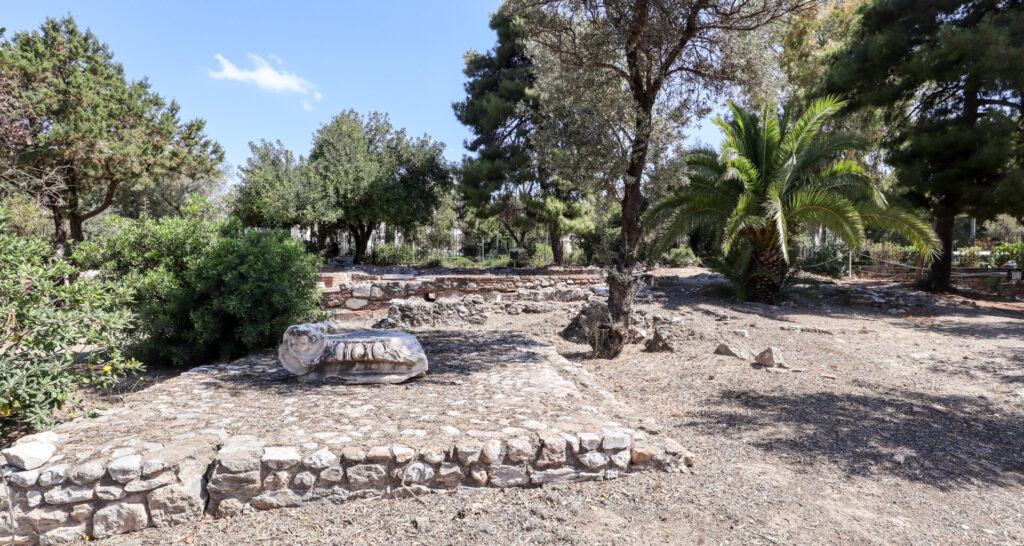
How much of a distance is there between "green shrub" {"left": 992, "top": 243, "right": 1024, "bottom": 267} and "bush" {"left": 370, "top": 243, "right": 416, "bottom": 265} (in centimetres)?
2192

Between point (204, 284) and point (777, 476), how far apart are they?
211 inches

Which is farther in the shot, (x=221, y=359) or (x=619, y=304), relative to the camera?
(x=619, y=304)

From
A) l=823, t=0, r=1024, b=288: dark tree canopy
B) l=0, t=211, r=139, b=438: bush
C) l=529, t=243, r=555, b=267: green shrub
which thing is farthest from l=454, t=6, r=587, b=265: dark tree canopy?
l=0, t=211, r=139, b=438: bush

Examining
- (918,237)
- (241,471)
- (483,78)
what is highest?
(483,78)

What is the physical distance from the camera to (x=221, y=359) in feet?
17.5

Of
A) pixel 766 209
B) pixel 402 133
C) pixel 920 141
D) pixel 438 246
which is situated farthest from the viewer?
pixel 438 246

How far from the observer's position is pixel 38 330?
3.21 metres

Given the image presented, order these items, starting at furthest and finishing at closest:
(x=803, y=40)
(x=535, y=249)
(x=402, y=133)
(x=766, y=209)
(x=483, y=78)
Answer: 1. (x=535, y=249)
2. (x=402, y=133)
3. (x=483, y=78)
4. (x=803, y=40)
5. (x=766, y=209)

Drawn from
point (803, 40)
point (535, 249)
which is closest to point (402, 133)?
point (535, 249)

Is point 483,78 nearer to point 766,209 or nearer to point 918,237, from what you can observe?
point 766,209

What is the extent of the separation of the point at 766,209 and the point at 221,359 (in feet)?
31.1

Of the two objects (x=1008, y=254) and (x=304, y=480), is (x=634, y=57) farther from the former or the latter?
(x=1008, y=254)

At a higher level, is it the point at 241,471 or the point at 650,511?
the point at 241,471

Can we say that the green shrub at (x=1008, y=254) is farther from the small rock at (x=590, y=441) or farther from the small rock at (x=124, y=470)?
the small rock at (x=124, y=470)
